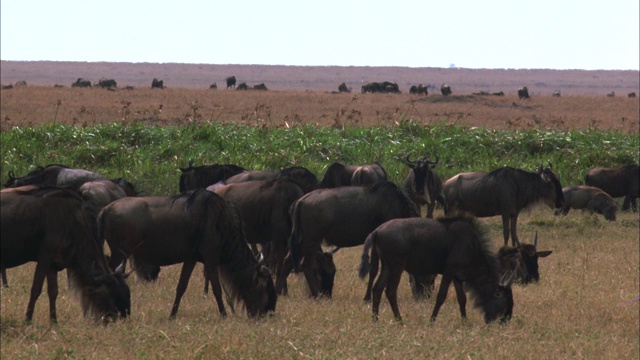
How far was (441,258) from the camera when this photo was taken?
433 inches

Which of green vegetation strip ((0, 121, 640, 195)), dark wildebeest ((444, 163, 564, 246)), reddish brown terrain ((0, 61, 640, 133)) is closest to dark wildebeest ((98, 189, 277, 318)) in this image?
dark wildebeest ((444, 163, 564, 246))

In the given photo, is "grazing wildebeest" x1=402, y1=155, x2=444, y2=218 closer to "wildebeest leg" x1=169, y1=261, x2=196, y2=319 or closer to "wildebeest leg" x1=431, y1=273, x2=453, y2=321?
"wildebeest leg" x1=431, y1=273, x2=453, y2=321

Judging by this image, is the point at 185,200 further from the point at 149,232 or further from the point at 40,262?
the point at 40,262

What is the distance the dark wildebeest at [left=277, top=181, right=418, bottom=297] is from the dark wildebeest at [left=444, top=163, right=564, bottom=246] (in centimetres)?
684

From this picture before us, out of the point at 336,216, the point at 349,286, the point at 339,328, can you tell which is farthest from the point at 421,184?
the point at 339,328

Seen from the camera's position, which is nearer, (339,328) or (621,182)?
(339,328)

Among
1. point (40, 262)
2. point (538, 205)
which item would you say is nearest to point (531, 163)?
point (538, 205)

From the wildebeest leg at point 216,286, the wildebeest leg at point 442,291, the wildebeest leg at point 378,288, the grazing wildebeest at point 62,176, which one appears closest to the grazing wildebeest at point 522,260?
the wildebeest leg at point 442,291

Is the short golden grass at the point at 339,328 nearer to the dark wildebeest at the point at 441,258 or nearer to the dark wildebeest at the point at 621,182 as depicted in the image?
the dark wildebeest at the point at 441,258

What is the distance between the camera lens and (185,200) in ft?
36.5

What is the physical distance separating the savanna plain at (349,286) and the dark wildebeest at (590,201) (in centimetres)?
38

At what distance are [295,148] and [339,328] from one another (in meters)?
17.2

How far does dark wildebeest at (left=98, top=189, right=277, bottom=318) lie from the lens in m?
11.0

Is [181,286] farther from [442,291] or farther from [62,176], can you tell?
[62,176]
